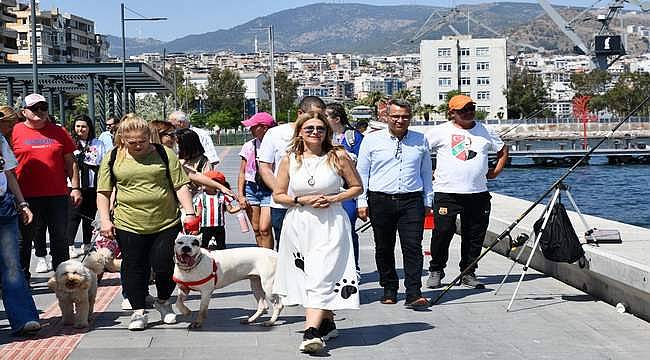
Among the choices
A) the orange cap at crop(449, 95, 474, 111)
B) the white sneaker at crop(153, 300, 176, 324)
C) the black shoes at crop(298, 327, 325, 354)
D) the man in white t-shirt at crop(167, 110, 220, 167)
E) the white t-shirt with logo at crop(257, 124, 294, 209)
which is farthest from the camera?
the man in white t-shirt at crop(167, 110, 220, 167)

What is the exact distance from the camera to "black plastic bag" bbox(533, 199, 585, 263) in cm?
946

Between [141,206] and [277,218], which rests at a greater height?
[141,206]

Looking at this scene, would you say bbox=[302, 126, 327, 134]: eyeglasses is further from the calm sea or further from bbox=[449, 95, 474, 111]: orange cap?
the calm sea

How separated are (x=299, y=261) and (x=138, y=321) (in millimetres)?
1488

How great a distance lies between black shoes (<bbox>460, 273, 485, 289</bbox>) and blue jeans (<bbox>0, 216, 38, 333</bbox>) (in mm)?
4320

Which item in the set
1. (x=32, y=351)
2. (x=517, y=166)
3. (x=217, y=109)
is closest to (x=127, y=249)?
(x=32, y=351)

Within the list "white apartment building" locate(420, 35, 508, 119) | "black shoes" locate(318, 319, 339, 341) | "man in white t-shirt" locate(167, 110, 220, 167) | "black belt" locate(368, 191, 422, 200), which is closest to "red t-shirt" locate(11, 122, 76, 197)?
"man in white t-shirt" locate(167, 110, 220, 167)

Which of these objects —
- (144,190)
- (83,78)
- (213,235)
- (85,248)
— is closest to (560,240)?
(213,235)

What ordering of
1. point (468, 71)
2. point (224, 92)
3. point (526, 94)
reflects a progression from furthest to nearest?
point (468, 71)
point (224, 92)
point (526, 94)

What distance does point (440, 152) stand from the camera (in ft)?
33.7

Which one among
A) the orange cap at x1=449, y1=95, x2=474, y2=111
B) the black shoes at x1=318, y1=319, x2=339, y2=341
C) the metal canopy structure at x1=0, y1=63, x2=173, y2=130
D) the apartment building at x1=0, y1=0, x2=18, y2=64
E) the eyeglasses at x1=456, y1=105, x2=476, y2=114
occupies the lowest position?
the black shoes at x1=318, y1=319, x2=339, y2=341

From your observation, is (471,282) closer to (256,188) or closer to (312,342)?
(256,188)

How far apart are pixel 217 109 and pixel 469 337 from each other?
149051 mm

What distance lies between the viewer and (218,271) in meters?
8.31
